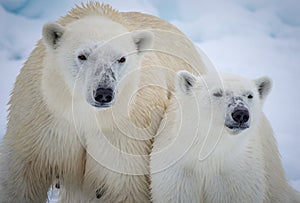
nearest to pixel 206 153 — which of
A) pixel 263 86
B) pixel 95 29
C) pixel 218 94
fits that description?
pixel 218 94

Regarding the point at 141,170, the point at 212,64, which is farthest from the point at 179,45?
the point at 141,170

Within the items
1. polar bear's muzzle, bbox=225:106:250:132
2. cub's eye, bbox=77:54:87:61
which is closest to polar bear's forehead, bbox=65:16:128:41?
cub's eye, bbox=77:54:87:61

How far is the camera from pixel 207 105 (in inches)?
166

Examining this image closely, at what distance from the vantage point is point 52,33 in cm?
424

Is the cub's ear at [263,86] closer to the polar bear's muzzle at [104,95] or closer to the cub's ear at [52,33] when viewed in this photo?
the polar bear's muzzle at [104,95]

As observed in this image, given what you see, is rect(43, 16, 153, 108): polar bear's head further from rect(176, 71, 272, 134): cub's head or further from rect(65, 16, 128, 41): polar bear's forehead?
rect(176, 71, 272, 134): cub's head

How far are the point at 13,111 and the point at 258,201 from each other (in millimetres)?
2086

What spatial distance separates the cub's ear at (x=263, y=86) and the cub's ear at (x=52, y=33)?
1.58m

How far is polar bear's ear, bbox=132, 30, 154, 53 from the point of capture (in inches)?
171

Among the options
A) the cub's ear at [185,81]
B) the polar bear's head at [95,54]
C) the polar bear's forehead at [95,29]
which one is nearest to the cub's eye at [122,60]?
the polar bear's head at [95,54]

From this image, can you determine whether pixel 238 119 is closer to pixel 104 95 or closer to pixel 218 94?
pixel 218 94

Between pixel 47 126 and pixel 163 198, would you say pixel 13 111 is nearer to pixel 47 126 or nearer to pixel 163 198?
pixel 47 126

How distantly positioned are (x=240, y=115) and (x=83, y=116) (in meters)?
1.19

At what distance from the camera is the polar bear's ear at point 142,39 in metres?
4.34
